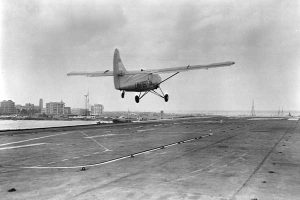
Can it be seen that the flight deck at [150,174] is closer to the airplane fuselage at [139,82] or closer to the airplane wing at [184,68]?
the airplane wing at [184,68]

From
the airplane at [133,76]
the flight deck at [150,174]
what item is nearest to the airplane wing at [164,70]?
the airplane at [133,76]

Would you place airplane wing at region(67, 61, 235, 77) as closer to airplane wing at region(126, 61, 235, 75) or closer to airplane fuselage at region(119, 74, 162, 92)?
airplane wing at region(126, 61, 235, 75)

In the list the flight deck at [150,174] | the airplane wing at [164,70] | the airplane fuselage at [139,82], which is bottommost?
the flight deck at [150,174]

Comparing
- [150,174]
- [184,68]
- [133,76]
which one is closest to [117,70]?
[133,76]

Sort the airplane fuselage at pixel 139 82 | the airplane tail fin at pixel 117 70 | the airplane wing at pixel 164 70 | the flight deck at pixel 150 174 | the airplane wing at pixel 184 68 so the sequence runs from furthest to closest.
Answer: the airplane fuselage at pixel 139 82 < the airplane tail fin at pixel 117 70 < the airplane wing at pixel 164 70 < the airplane wing at pixel 184 68 < the flight deck at pixel 150 174

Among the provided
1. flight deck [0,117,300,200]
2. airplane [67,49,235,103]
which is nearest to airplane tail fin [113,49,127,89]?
airplane [67,49,235,103]

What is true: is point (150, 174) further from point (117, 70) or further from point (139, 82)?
point (139, 82)

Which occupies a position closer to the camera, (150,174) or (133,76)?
(150,174)

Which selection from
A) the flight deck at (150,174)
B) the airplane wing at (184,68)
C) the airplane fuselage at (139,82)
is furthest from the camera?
the airplane fuselage at (139,82)

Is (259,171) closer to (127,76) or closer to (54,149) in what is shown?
(54,149)
